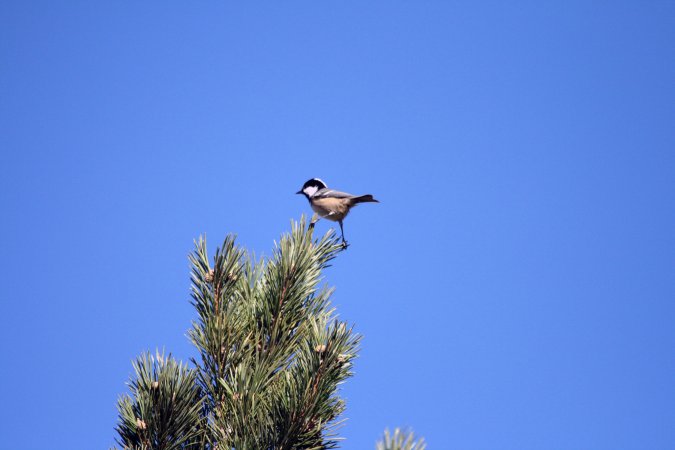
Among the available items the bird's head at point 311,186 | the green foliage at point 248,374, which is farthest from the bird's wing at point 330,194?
the green foliage at point 248,374

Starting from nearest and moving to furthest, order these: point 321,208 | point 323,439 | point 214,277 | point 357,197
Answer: point 323,439 → point 214,277 → point 357,197 → point 321,208

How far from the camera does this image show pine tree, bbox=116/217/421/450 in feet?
9.71

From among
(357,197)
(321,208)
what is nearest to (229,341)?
(357,197)

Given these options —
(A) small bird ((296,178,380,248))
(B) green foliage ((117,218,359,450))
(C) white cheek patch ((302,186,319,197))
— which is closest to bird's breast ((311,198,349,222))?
(A) small bird ((296,178,380,248))

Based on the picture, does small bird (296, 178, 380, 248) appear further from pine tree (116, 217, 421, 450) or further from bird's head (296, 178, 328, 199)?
pine tree (116, 217, 421, 450)

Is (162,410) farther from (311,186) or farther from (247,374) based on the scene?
(311,186)

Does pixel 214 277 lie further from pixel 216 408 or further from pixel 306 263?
pixel 216 408

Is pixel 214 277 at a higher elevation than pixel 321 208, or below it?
below

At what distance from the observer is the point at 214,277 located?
3518 mm

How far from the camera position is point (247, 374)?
3.13 meters

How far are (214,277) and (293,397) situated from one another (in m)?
0.92

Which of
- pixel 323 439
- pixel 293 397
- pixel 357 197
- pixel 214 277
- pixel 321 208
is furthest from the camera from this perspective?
pixel 321 208

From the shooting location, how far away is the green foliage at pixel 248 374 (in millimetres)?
2961

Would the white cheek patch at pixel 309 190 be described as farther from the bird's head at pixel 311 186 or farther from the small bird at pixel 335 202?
the small bird at pixel 335 202
